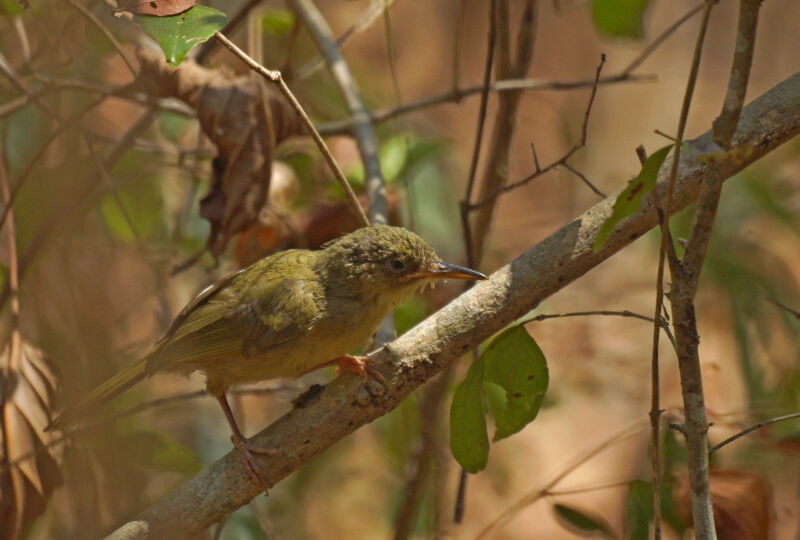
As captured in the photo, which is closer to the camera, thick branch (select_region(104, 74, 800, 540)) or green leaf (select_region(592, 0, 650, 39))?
thick branch (select_region(104, 74, 800, 540))

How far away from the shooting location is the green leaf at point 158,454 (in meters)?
3.65

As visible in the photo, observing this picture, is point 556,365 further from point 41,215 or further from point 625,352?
point 41,215

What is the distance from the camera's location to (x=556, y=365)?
22.9 ft

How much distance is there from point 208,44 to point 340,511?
3819 mm

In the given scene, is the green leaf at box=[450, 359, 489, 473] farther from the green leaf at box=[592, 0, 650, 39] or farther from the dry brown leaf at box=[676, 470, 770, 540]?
the green leaf at box=[592, 0, 650, 39]

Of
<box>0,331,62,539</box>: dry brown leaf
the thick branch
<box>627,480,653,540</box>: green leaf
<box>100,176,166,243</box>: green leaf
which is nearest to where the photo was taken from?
the thick branch

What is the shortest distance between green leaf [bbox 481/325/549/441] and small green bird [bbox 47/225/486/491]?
27.4 inches

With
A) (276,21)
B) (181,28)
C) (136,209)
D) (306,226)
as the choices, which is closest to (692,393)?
(181,28)

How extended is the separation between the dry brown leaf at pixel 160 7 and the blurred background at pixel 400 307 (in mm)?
667

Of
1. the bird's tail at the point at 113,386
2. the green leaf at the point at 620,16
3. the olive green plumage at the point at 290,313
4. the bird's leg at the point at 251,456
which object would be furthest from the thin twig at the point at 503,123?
the bird's leg at the point at 251,456

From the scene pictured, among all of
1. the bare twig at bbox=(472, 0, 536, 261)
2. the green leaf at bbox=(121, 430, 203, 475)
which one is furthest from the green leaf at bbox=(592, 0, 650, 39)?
the green leaf at bbox=(121, 430, 203, 475)

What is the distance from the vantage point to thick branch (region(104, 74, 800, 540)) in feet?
8.48

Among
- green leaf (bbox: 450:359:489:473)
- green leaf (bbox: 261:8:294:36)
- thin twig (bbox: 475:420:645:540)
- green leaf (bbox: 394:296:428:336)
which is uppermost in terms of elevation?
green leaf (bbox: 261:8:294:36)

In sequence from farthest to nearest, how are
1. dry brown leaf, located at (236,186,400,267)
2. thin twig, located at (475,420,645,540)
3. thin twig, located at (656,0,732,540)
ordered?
dry brown leaf, located at (236,186,400,267) < thin twig, located at (475,420,645,540) < thin twig, located at (656,0,732,540)
